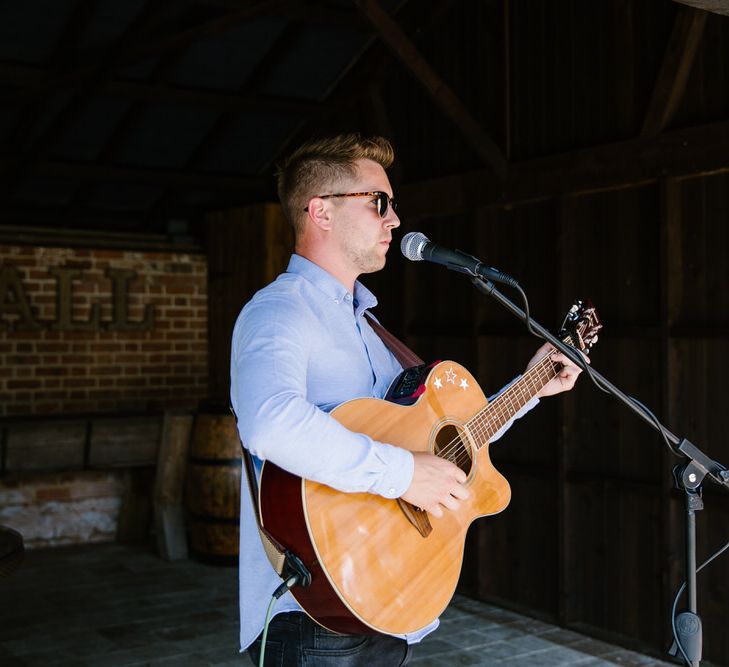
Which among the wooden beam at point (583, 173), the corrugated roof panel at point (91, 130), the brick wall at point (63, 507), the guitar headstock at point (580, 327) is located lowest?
the brick wall at point (63, 507)

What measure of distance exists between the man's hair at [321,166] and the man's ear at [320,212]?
0.02 m

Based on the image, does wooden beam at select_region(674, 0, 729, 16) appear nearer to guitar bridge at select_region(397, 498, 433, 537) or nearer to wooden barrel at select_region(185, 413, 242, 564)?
guitar bridge at select_region(397, 498, 433, 537)

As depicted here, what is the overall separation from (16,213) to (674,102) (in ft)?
15.8

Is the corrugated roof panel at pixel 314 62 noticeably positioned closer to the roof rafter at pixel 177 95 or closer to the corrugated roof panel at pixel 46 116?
the roof rafter at pixel 177 95

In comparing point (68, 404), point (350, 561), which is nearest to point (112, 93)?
point (68, 404)

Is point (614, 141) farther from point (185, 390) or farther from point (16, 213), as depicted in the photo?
point (16, 213)

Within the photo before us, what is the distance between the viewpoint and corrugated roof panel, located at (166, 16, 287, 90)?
5.86 m

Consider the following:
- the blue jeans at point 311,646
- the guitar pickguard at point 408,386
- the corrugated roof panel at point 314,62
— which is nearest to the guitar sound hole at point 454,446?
the guitar pickguard at point 408,386

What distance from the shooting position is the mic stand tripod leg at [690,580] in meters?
2.15

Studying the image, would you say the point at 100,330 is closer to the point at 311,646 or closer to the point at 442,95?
the point at 442,95

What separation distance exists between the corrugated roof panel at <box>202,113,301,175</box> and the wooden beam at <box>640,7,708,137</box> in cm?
312

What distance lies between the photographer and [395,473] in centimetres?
190

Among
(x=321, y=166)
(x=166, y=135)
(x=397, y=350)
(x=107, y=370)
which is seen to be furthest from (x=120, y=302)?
(x=321, y=166)

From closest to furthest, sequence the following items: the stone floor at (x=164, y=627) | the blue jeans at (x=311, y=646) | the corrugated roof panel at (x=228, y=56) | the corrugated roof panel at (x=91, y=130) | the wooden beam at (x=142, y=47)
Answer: the blue jeans at (x=311, y=646), the stone floor at (x=164, y=627), the wooden beam at (x=142, y=47), the corrugated roof panel at (x=228, y=56), the corrugated roof panel at (x=91, y=130)
